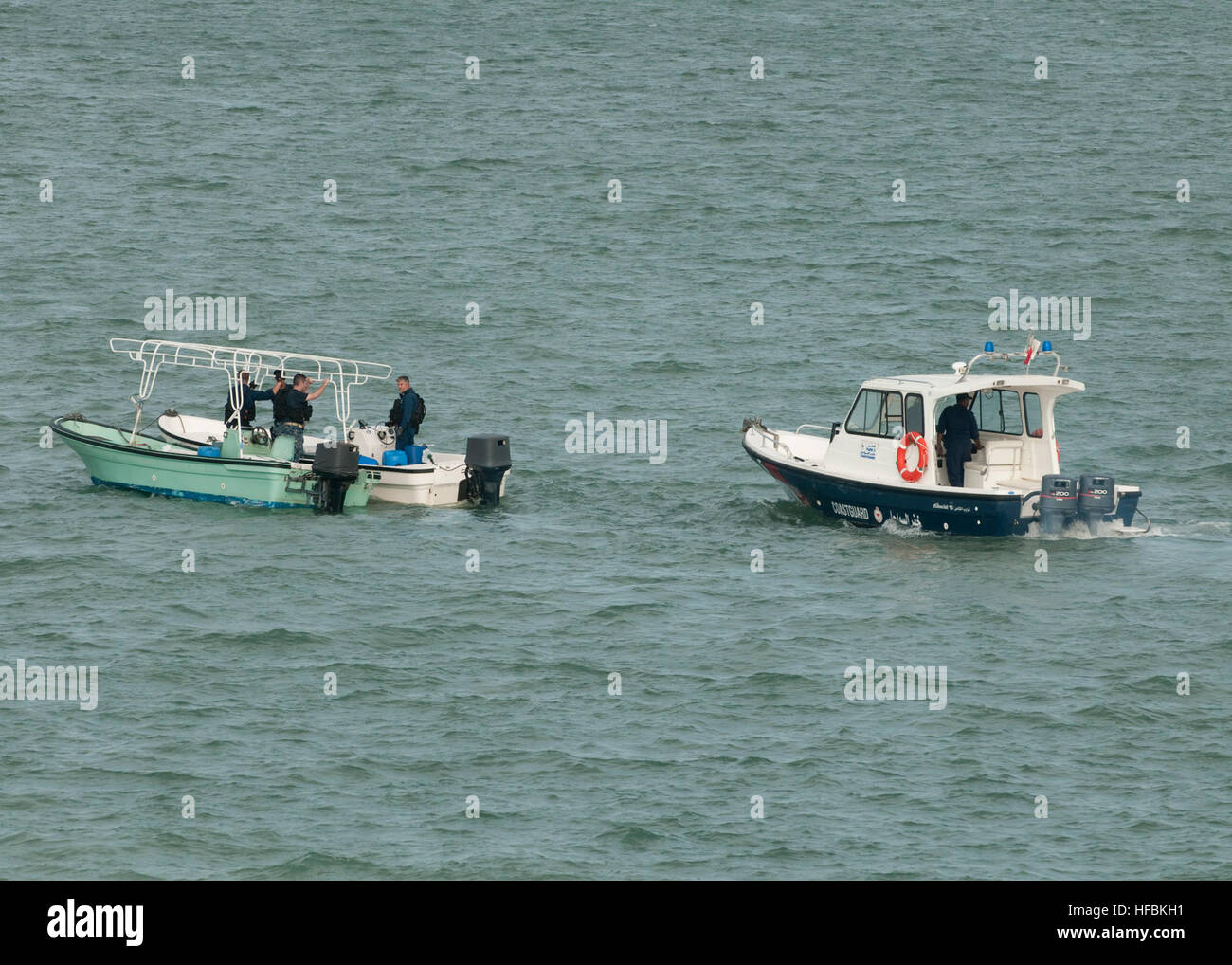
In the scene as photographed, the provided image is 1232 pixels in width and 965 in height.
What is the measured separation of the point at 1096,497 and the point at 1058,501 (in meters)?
0.52

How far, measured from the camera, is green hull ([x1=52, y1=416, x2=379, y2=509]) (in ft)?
89.3

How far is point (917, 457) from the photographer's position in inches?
1030

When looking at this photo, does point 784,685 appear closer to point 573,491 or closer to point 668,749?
point 668,749

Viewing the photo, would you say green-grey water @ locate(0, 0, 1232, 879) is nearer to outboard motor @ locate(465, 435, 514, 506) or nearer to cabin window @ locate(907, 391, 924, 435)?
outboard motor @ locate(465, 435, 514, 506)

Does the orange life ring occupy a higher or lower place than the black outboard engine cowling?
higher
